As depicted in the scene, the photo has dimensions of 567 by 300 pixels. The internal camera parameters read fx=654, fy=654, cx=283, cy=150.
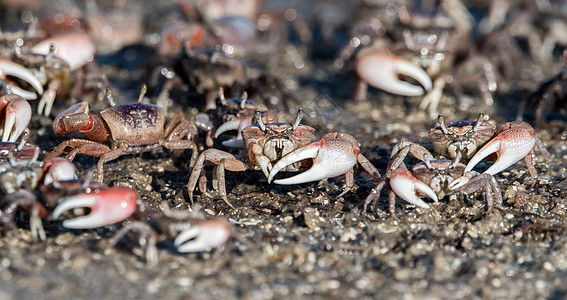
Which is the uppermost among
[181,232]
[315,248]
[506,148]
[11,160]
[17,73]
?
[17,73]

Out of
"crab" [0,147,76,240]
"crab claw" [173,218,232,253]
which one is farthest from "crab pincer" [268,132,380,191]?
"crab" [0,147,76,240]

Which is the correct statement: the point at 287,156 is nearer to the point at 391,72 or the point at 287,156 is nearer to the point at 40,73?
the point at 391,72

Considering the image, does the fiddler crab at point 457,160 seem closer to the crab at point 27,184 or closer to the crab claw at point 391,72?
the crab claw at point 391,72

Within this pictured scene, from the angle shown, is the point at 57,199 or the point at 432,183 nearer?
the point at 57,199

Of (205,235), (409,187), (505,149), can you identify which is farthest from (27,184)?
(505,149)

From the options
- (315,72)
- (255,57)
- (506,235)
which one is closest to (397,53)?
(315,72)

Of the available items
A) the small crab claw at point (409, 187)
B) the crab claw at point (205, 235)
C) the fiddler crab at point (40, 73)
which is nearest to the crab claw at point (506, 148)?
the small crab claw at point (409, 187)

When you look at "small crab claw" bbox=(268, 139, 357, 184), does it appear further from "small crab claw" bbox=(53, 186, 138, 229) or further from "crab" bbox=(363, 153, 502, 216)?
"small crab claw" bbox=(53, 186, 138, 229)

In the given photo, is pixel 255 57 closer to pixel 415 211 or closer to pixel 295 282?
pixel 415 211
